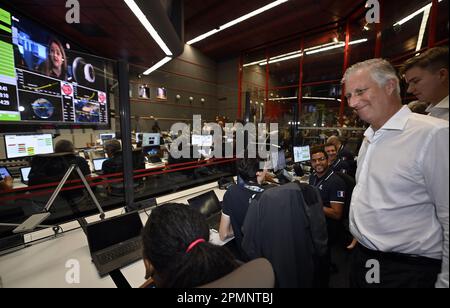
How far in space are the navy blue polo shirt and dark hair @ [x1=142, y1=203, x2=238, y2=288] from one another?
1694mm

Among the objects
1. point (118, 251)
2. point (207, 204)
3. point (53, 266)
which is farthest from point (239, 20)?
point (53, 266)

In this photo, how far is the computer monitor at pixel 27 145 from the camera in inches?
98.2

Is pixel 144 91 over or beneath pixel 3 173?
over

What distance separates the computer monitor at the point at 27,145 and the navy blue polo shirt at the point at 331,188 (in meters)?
3.55

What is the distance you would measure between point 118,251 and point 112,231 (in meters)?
0.14

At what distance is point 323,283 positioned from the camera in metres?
1.44

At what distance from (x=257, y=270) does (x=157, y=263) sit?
0.34 meters

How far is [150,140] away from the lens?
449 centimetres

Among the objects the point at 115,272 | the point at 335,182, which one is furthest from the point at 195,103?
the point at 115,272

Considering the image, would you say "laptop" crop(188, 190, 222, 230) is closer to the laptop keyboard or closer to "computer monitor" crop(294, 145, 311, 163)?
the laptop keyboard

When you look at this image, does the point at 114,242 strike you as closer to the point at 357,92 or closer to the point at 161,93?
the point at 357,92

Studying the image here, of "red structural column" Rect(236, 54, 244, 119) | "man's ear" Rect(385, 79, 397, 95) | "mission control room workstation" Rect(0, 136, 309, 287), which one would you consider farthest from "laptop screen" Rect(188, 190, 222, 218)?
"red structural column" Rect(236, 54, 244, 119)

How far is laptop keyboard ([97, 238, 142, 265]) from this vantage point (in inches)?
46.4
